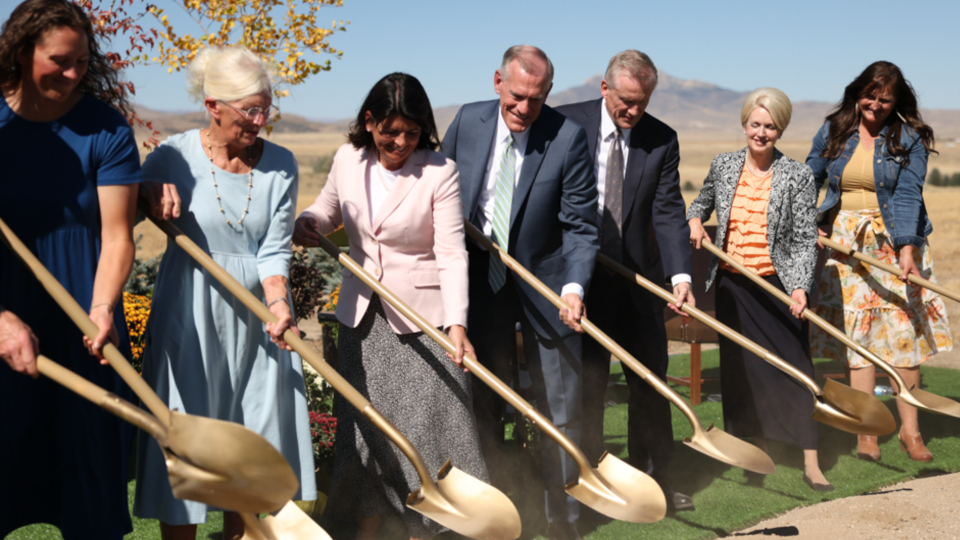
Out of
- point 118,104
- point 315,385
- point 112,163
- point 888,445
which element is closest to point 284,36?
point 315,385

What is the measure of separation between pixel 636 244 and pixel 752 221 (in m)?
0.81

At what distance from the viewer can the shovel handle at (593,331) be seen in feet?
10.3

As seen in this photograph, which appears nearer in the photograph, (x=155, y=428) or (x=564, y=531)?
(x=155, y=428)

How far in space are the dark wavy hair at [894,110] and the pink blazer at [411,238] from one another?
288cm

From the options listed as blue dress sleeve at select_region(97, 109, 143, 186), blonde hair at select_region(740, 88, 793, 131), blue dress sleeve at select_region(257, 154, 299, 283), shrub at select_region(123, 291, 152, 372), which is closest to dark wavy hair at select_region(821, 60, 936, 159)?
blonde hair at select_region(740, 88, 793, 131)

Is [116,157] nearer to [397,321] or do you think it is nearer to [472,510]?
[397,321]

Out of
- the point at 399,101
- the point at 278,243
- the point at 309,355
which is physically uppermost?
the point at 399,101

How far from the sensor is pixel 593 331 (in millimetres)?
3197

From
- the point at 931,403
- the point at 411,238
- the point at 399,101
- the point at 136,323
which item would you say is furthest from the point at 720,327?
the point at 136,323

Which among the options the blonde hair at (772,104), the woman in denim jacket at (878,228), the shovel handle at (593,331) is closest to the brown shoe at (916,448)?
the woman in denim jacket at (878,228)

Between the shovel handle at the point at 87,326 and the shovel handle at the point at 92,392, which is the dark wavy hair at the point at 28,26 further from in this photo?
the shovel handle at the point at 92,392

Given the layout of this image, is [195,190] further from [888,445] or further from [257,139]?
[888,445]

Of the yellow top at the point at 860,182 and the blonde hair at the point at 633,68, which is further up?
the blonde hair at the point at 633,68

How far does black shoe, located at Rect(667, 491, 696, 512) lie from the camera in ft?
13.5
